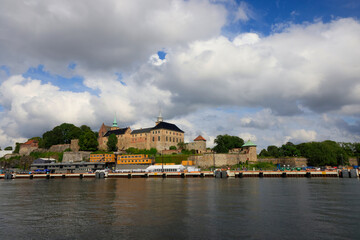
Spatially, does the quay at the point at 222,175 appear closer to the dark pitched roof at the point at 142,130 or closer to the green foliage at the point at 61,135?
the green foliage at the point at 61,135

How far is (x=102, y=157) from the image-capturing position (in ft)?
297

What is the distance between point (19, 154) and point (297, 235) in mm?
120853

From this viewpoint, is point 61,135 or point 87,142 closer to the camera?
point 87,142

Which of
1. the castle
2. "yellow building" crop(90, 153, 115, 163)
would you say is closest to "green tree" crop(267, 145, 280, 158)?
the castle

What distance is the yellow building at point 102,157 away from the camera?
3538 inches

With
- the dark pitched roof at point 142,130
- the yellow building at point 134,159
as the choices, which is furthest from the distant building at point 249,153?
the dark pitched roof at point 142,130

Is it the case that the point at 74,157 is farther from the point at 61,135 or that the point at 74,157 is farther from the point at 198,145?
the point at 198,145

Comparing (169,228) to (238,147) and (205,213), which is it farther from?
(238,147)

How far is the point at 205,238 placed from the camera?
1379 cm

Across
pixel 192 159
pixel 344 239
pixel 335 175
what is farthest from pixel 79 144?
pixel 344 239

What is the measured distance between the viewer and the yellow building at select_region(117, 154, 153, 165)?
3337 inches

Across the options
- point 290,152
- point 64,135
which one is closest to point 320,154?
point 290,152

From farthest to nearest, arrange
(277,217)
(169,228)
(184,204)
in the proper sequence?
(184,204), (277,217), (169,228)

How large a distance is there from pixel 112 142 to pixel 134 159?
20.3m
